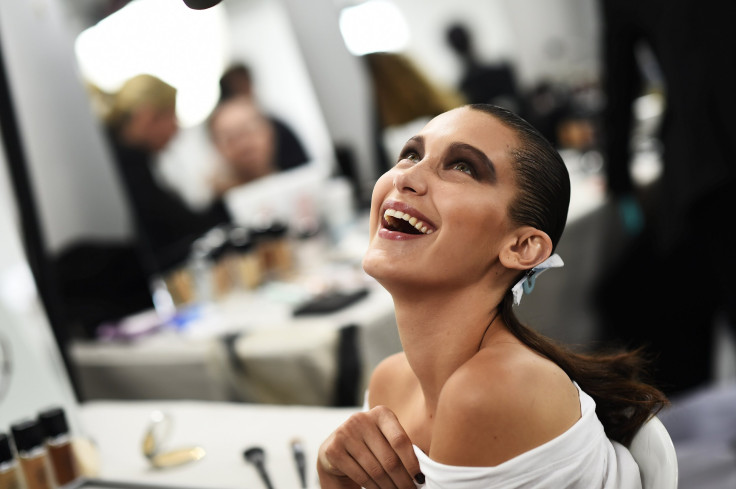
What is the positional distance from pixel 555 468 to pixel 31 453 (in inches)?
31.7

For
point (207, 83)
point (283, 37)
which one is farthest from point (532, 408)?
point (283, 37)

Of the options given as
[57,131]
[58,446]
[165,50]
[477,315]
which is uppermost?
[165,50]

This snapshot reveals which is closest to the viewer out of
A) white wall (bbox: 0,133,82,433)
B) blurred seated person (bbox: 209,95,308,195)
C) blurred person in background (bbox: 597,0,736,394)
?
white wall (bbox: 0,133,82,433)

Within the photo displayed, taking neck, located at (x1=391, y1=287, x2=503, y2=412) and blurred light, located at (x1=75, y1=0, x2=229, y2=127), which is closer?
neck, located at (x1=391, y1=287, x2=503, y2=412)

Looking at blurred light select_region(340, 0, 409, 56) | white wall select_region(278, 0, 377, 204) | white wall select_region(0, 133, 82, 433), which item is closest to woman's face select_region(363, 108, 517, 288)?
white wall select_region(0, 133, 82, 433)

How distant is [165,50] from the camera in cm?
219

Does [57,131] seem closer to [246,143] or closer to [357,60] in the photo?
[246,143]

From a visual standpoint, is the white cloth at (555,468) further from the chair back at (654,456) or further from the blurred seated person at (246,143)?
the blurred seated person at (246,143)

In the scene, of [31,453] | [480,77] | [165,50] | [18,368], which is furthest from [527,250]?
[480,77]

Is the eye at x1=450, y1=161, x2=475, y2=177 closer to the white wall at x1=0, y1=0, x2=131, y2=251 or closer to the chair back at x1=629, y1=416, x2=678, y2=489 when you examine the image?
the chair back at x1=629, y1=416, x2=678, y2=489

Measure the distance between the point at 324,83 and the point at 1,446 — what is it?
2110mm

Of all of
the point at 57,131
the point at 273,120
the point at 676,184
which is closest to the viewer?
the point at 676,184

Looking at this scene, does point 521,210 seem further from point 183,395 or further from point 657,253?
point 657,253

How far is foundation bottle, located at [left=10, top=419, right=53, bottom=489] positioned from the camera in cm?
102
